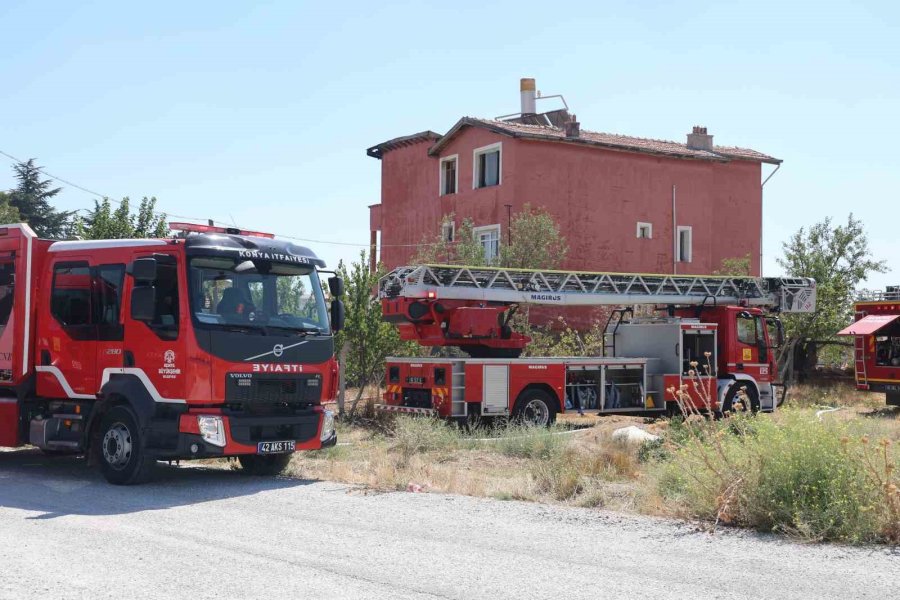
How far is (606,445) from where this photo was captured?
1498cm

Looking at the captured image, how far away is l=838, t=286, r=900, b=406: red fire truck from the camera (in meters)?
26.1

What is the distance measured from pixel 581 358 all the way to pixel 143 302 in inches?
429

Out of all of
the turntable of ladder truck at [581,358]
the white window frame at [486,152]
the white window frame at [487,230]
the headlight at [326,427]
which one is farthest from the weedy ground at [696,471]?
the white window frame at [486,152]

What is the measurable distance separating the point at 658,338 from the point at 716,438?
11765mm

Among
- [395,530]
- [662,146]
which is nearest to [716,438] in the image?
[395,530]

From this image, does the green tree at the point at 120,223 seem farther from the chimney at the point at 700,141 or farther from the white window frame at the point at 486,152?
the chimney at the point at 700,141

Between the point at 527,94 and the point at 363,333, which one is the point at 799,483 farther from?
the point at 527,94

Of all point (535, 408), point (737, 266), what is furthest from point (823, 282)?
point (535, 408)

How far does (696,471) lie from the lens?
9391mm

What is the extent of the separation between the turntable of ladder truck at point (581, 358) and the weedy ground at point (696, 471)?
2.16 metres

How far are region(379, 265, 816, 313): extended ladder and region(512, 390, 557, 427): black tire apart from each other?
1878 millimetres

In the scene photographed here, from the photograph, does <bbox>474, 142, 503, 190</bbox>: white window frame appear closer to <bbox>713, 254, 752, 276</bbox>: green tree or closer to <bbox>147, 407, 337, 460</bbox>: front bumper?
<bbox>713, 254, 752, 276</bbox>: green tree

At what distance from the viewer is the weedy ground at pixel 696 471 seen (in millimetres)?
8172

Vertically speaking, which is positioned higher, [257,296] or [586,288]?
[586,288]
